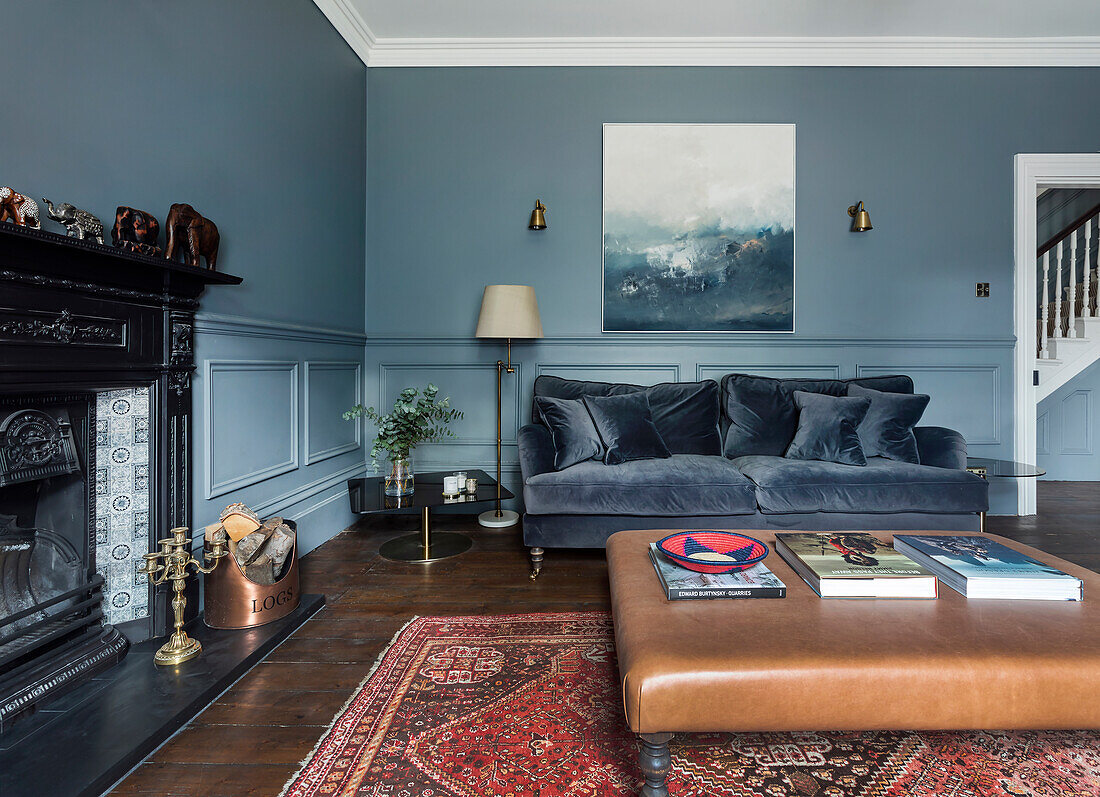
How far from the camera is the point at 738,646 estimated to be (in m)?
1.05

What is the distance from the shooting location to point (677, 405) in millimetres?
3133

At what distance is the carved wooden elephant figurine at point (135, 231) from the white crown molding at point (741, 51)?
247 centimetres

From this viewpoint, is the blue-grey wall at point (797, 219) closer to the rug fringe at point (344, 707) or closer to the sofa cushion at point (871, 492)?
the sofa cushion at point (871, 492)

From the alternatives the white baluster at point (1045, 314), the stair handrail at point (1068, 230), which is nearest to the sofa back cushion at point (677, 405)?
the white baluster at point (1045, 314)

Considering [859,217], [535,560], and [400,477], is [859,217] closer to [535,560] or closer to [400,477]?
[535,560]

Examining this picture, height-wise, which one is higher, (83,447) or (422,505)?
(83,447)

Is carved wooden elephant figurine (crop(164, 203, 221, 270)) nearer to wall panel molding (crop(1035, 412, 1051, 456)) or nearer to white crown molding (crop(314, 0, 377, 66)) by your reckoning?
white crown molding (crop(314, 0, 377, 66))

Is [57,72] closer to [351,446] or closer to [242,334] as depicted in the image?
[242,334]

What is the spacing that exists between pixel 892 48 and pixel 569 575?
3781 mm

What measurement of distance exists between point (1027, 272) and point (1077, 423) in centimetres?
202

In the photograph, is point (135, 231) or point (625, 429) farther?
point (625, 429)

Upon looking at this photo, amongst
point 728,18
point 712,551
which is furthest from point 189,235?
point 728,18

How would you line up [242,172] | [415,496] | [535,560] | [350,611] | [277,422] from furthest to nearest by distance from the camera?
[415,496]
[277,422]
[535,560]
[242,172]
[350,611]

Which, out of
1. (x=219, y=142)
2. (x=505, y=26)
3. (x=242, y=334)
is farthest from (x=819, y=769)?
(x=505, y=26)
